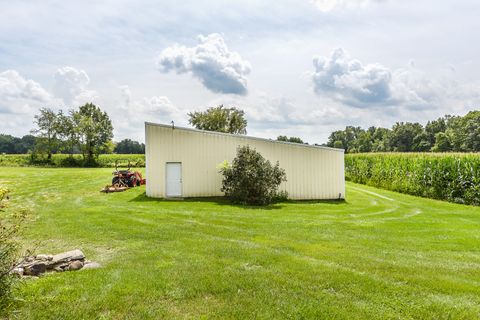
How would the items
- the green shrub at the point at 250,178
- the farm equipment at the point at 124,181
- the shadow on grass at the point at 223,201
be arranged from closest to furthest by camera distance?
1. the shadow on grass at the point at 223,201
2. the green shrub at the point at 250,178
3. the farm equipment at the point at 124,181

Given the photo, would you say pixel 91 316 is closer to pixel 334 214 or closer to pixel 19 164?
pixel 334 214

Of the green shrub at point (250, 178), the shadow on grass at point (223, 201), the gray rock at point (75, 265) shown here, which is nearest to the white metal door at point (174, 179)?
the shadow on grass at point (223, 201)

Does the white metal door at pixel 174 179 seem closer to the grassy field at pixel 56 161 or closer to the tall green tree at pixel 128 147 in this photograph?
the grassy field at pixel 56 161

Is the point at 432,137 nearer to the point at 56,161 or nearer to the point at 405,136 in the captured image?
the point at 405,136

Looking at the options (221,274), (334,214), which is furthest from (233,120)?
(221,274)

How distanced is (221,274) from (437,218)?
1074 cm

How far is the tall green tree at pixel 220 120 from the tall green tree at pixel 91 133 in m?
13.4

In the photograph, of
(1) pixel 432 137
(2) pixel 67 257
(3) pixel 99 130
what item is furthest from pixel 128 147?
(2) pixel 67 257

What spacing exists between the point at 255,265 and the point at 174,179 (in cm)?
1241

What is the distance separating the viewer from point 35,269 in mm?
6539

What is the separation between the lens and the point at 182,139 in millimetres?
19000

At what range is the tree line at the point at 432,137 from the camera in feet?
189

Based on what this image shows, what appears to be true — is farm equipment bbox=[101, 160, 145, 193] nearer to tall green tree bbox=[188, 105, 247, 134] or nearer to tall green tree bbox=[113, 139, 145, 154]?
tall green tree bbox=[188, 105, 247, 134]

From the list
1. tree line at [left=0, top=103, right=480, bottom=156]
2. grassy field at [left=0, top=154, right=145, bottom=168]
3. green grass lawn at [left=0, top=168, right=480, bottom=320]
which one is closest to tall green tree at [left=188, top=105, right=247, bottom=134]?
tree line at [left=0, top=103, right=480, bottom=156]
